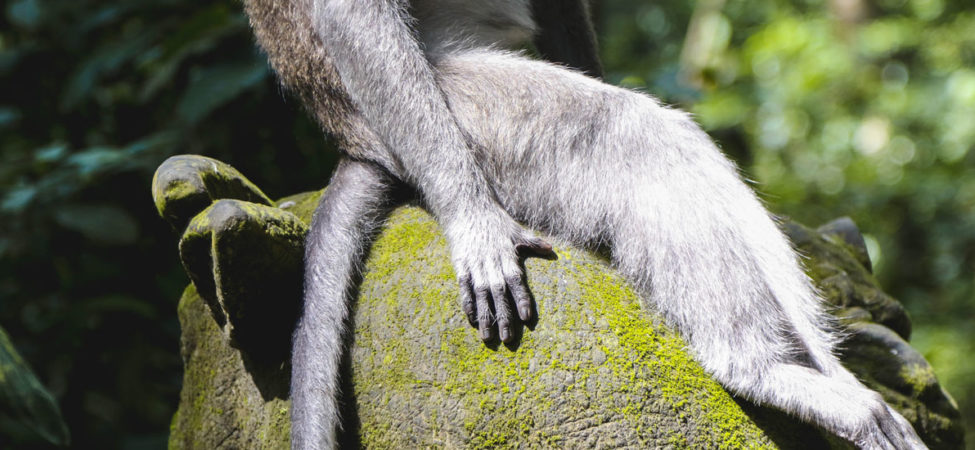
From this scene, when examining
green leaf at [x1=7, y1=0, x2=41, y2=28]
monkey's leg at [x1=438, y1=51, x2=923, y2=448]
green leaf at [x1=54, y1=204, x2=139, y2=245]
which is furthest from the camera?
green leaf at [x1=7, y1=0, x2=41, y2=28]

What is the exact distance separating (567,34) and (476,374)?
6.59 ft

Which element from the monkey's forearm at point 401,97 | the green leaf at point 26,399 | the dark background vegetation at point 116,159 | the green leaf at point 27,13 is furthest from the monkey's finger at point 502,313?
the green leaf at point 27,13

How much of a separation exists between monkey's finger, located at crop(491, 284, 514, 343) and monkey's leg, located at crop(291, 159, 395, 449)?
1.46 ft

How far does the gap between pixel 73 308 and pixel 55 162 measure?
788mm

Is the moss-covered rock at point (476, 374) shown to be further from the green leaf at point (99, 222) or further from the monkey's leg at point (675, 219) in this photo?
the green leaf at point (99, 222)

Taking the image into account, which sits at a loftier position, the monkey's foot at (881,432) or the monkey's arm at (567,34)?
the monkey's arm at (567,34)

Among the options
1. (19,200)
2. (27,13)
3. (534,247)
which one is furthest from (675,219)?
(27,13)

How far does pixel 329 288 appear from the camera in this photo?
2.27 metres

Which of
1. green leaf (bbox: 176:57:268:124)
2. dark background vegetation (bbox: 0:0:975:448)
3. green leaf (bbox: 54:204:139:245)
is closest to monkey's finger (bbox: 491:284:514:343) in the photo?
dark background vegetation (bbox: 0:0:975:448)

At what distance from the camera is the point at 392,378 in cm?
218

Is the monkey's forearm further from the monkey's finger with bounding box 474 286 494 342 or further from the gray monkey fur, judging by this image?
the monkey's finger with bounding box 474 286 494 342

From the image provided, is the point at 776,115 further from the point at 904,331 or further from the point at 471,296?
the point at 471,296

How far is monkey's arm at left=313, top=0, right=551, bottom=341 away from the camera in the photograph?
2.19 m

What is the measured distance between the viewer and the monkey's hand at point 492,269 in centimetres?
213
